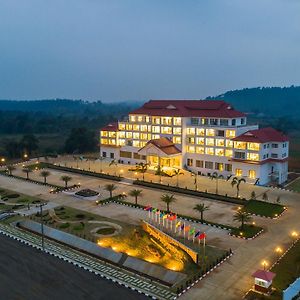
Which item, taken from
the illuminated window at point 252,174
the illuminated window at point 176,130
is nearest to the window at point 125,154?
the illuminated window at point 176,130

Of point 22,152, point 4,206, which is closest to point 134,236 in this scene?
point 4,206

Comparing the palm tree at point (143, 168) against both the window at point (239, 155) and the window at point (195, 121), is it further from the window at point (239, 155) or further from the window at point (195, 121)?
the window at point (239, 155)

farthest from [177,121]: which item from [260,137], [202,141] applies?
[260,137]

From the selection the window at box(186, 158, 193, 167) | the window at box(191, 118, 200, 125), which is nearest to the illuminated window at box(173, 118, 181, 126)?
the window at box(191, 118, 200, 125)

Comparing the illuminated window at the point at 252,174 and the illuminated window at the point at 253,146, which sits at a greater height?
the illuminated window at the point at 253,146

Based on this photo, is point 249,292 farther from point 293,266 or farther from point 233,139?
point 233,139

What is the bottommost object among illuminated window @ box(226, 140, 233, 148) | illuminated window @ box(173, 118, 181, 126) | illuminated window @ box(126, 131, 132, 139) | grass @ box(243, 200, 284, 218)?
grass @ box(243, 200, 284, 218)

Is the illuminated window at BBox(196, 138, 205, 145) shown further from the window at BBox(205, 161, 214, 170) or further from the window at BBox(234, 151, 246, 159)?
the window at BBox(234, 151, 246, 159)

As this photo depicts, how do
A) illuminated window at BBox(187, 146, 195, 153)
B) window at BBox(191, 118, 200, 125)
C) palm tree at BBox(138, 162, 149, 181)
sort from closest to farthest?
palm tree at BBox(138, 162, 149, 181), window at BBox(191, 118, 200, 125), illuminated window at BBox(187, 146, 195, 153)
